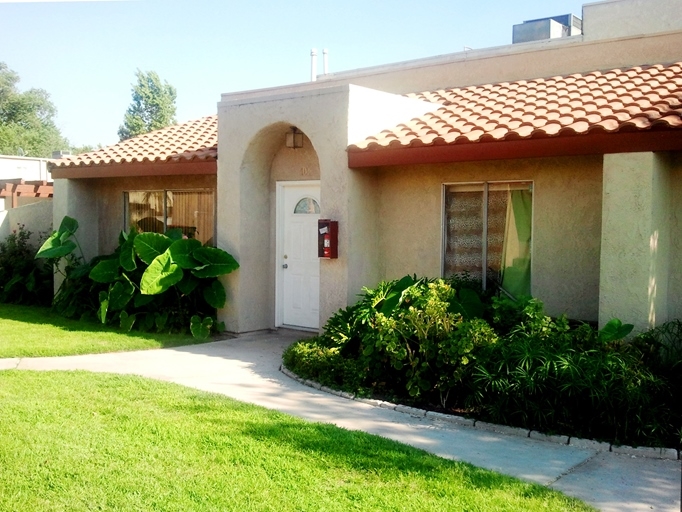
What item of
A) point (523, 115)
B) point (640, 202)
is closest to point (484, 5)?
point (523, 115)

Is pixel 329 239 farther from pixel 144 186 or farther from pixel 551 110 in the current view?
pixel 144 186

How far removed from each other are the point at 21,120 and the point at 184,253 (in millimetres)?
56836

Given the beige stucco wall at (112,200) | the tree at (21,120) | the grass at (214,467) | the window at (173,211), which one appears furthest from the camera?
the tree at (21,120)

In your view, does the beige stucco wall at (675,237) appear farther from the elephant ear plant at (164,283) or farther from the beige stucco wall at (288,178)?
the elephant ear plant at (164,283)

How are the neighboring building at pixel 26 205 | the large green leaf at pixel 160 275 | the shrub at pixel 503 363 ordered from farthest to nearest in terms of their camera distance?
the neighboring building at pixel 26 205, the large green leaf at pixel 160 275, the shrub at pixel 503 363

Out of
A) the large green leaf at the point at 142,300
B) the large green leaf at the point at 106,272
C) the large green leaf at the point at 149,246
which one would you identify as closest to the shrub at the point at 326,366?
the large green leaf at the point at 142,300

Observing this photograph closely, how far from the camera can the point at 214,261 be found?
11.6 metres

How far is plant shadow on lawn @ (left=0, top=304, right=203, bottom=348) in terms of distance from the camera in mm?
11203

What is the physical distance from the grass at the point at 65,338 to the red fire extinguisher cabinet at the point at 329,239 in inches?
97.6

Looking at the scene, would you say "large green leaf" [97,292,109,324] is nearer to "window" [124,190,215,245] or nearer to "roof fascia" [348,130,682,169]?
"window" [124,190,215,245]

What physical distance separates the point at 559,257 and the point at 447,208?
5.76ft

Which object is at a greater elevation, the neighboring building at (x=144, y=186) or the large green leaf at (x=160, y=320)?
the neighboring building at (x=144, y=186)

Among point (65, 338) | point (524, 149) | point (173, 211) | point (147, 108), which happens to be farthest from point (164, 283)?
point (147, 108)

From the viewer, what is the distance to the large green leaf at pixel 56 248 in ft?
44.6
